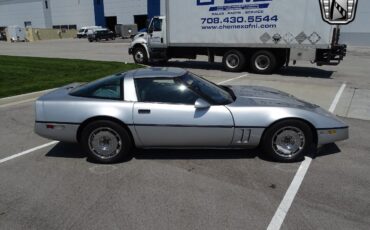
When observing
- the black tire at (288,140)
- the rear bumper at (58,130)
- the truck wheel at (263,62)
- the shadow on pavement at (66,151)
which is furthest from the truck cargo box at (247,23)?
the rear bumper at (58,130)

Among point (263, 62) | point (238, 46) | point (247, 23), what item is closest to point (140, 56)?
point (238, 46)

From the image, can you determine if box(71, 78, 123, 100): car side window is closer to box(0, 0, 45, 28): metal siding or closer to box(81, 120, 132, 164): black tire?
box(81, 120, 132, 164): black tire

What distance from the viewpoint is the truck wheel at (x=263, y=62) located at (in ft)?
46.0

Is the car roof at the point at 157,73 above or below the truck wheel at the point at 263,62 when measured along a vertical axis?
above

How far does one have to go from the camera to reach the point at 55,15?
2817 inches

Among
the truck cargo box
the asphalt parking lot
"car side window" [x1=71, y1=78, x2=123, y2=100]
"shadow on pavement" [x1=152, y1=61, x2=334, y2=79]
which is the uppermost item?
the truck cargo box

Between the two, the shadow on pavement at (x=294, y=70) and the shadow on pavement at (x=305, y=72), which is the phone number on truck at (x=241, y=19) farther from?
the shadow on pavement at (x=305, y=72)

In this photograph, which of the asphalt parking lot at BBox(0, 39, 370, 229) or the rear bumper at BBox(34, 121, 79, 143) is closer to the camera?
the asphalt parking lot at BBox(0, 39, 370, 229)

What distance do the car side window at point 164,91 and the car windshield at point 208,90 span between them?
0.12m

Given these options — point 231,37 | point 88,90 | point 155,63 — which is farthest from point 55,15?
point 88,90

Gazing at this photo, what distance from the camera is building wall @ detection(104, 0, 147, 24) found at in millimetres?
58281

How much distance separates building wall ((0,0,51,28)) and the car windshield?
248 ft

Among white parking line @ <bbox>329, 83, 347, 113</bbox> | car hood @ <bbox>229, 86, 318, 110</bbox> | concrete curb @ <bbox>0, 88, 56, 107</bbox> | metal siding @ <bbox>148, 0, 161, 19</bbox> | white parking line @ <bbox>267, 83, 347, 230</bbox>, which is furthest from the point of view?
metal siding @ <bbox>148, 0, 161, 19</bbox>

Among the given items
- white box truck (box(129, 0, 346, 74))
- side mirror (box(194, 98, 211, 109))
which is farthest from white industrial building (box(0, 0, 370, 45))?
side mirror (box(194, 98, 211, 109))
